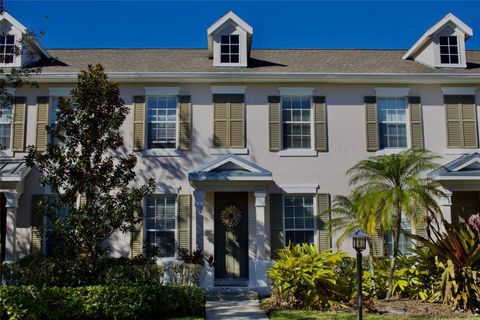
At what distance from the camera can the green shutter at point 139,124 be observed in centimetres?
1502

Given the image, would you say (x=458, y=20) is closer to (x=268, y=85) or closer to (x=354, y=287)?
(x=268, y=85)

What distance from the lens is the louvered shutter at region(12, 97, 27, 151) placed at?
15.1 metres

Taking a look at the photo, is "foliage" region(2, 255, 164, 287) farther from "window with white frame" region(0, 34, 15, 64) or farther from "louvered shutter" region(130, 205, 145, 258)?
"window with white frame" region(0, 34, 15, 64)

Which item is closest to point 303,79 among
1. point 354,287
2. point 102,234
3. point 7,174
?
point 354,287

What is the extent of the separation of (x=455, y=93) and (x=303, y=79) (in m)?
4.68

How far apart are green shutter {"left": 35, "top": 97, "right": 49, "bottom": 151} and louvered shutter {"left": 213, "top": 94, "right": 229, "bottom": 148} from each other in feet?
16.3

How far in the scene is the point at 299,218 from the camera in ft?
49.1

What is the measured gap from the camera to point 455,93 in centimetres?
1555

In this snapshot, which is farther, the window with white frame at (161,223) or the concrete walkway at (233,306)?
the window with white frame at (161,223)

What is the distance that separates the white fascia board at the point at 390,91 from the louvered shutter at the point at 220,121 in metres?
4.60

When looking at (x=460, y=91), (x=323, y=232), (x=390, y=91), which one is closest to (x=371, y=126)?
(x=390, y=91)

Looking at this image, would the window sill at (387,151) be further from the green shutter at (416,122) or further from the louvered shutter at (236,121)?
the louvered shutter at (236,121)

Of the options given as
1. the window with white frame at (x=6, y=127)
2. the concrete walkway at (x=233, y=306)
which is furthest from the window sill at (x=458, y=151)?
the window with white frame at (x=6, y=127)

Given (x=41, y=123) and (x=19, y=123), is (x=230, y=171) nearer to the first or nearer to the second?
(x=41, y=123)
